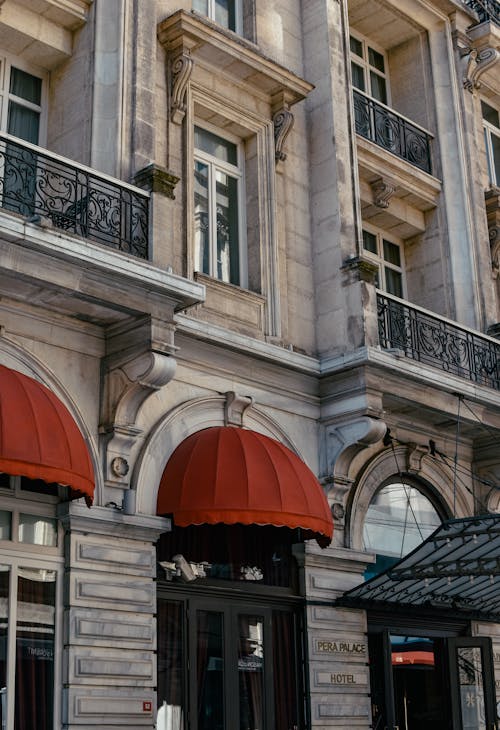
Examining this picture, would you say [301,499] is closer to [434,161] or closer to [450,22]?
[434,161]

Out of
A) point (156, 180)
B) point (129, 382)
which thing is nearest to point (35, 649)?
point (129, 382)

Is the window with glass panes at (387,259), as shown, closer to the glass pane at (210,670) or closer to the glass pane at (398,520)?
the glass pane at (398,520)

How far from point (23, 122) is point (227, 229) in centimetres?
320

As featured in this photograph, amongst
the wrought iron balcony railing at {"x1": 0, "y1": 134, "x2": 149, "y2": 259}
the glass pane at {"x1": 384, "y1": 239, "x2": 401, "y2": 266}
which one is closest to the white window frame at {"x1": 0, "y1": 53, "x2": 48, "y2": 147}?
the wrought iron balcony railing at {"x1": 0, "y1": 134, "x2": 149, "y2": 259}

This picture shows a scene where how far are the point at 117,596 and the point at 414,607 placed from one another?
5425 mm

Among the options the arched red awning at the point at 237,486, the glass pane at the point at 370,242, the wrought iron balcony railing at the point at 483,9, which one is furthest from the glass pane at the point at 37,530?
the wrought iron balcony railing at the point at 483,9

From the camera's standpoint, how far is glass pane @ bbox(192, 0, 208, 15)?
637 inches

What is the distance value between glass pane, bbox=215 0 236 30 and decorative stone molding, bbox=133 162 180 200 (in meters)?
4.48

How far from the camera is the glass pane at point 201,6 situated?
16184 millimetres

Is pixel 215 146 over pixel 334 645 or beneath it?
over

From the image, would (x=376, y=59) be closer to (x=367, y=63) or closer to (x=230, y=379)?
(x=367, y=63)

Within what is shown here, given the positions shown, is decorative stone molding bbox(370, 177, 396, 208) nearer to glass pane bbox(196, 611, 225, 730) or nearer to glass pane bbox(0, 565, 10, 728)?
glass pane bbox(196, 611, 225, 730)

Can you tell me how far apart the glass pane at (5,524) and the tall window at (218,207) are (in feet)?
15.3

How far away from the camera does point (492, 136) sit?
21672mm
